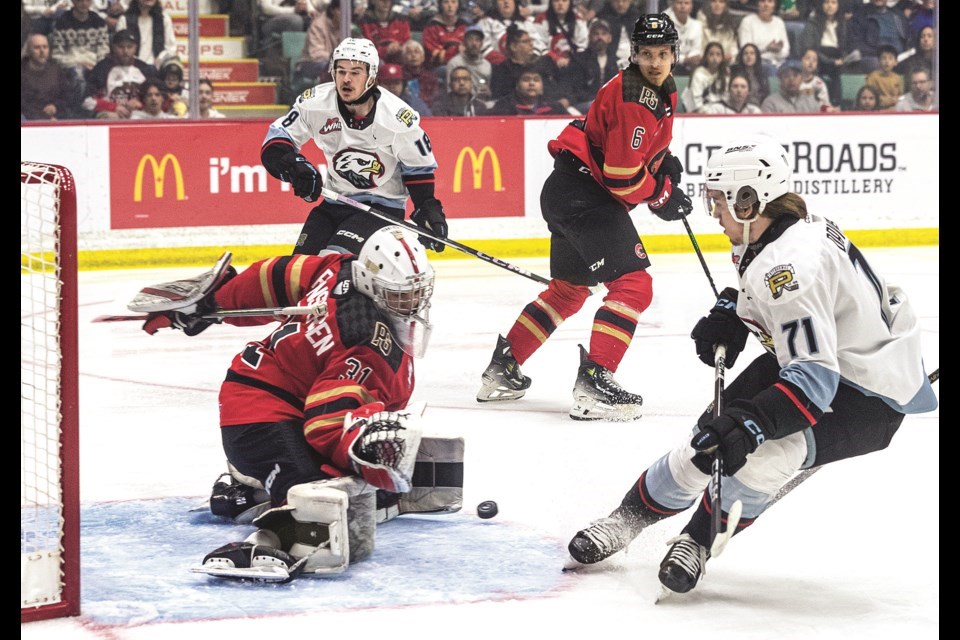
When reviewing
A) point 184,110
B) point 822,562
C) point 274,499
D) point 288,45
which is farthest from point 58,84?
point 822,562

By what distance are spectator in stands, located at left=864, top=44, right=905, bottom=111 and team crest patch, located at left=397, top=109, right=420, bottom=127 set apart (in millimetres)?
4773

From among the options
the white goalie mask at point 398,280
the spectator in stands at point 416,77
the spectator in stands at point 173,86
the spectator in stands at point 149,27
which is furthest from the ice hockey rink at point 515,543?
the spectator in stands at point 416,77

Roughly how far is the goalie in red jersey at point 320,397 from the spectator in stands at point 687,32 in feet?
18.7

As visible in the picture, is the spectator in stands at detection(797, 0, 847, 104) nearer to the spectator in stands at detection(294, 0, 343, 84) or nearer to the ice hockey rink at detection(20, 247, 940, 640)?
the spectator in stands at detection(294, 0, 343, 84)

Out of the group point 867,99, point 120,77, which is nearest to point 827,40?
point 867,99

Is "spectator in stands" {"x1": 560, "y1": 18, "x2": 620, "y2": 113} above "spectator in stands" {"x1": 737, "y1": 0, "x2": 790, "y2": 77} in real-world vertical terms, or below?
below

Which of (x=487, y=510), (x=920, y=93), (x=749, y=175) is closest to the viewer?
(x=749, y=175)

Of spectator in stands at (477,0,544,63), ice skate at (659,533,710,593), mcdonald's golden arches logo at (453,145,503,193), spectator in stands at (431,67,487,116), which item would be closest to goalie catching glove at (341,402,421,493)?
ice skate at (659,533,710,593)

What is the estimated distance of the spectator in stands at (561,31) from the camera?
837 centimetres

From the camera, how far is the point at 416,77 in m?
8.14

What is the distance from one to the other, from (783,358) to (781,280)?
0.48 feet

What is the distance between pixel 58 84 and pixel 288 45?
127 centimetres

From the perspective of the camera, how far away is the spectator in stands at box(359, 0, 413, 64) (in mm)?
8000

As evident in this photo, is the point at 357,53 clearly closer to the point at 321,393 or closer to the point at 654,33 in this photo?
the point at 654,33
